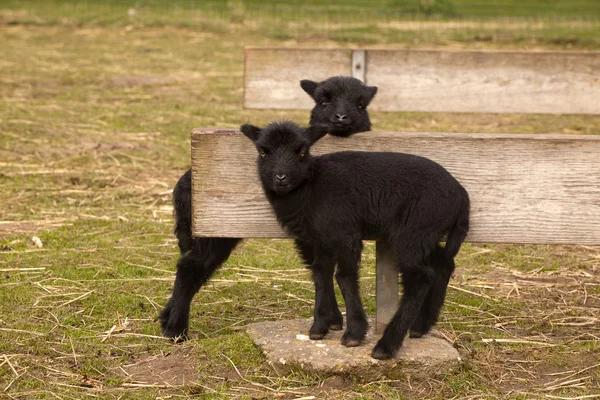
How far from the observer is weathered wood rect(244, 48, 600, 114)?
366 inches

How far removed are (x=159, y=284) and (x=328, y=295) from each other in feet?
6.08

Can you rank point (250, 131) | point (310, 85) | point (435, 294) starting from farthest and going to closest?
point (310, 85)
point (435, 294)
point (250, 131)

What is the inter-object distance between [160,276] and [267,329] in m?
1.68

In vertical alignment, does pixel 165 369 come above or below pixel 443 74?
below

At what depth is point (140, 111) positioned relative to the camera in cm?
1318

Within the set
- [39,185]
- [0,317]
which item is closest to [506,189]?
[0,317]

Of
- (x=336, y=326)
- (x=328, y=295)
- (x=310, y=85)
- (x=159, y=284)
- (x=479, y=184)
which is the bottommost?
(x=159, y=284)

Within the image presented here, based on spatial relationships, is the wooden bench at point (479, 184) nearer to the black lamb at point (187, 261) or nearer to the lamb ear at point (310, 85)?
the black lamb at point (187, 261)

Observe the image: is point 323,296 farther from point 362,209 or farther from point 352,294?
point 362,209

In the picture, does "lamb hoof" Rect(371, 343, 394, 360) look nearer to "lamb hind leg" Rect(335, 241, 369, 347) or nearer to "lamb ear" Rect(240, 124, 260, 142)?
"lamb hind leg" Rect(335, 241, 369, 347)

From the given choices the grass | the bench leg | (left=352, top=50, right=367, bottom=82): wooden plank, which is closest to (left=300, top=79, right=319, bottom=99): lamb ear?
the grass

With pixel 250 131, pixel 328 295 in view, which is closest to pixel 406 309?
pixel 328 295

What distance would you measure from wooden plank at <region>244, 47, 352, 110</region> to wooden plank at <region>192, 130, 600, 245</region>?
414 cm

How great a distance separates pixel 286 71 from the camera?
368 inches
